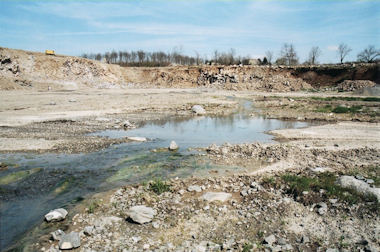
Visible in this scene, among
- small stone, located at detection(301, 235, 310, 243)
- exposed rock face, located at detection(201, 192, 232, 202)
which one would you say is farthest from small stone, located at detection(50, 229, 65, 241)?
small stone, located at detection(301, 235, 310, 243)

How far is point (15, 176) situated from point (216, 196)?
640cm

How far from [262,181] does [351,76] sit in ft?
174

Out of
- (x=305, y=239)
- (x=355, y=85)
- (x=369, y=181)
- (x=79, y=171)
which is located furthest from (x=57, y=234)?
(x=355, y=85)

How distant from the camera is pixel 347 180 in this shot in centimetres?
672

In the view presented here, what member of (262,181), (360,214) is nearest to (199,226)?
(262,181)

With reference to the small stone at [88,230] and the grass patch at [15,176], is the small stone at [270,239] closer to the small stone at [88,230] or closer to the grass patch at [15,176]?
the small stone at [88,230]

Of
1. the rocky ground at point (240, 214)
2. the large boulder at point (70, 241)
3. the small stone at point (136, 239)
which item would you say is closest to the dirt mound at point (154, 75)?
the rocky ground at point (240, 214)

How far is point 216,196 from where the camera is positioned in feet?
21.0

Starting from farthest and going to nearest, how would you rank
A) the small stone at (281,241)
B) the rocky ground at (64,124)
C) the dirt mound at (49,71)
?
the dirt mound at (49,71)
the rocky ground at (64,124)
the small stone at (281,241)

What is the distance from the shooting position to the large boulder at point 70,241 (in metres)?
4.59

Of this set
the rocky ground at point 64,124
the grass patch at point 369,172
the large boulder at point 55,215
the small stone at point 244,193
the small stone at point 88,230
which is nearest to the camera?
the small stone at point 88,230

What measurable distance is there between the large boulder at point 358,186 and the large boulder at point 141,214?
191 inches

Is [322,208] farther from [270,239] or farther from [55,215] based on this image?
[55,215]

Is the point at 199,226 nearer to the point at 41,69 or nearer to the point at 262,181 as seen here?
the point at 262,181
